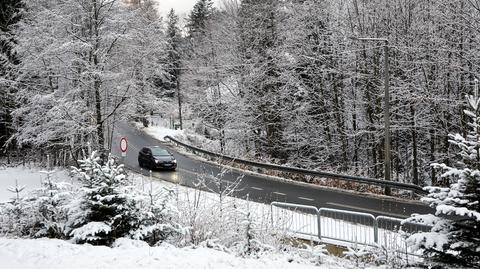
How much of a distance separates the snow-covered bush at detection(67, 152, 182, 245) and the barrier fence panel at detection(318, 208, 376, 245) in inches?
217

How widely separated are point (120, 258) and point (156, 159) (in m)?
22.7

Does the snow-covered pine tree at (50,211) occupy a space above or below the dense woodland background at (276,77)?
below

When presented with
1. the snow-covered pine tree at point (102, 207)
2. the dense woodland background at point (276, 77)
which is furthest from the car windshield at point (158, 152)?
the snow-covered pine tree at point (102, 207)

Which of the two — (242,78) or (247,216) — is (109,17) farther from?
(247,216)

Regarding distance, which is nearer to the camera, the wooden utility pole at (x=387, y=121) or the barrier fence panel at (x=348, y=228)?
the barrier fence panel at (x=348, y=228)

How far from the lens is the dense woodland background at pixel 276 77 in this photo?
23.4 meters

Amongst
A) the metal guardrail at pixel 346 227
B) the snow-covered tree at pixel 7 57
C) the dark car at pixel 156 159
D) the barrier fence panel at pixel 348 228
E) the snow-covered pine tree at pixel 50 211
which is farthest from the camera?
the dark car at pixel 156 159

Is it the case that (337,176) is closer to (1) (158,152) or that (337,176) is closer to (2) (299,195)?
(2) (299,195)

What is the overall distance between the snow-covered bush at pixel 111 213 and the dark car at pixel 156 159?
19.9 metres

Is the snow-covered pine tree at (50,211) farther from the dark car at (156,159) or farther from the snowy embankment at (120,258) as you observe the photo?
the dark car at (156,159)

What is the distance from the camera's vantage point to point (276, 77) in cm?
3350

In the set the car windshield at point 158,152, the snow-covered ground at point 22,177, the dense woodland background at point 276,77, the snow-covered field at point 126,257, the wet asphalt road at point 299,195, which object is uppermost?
the dense woodland background at point 276,77

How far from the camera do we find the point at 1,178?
27859 mm

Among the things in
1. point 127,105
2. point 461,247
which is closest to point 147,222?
point 461,247
